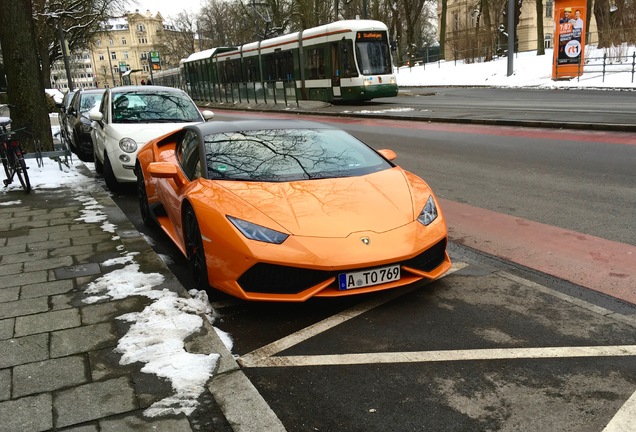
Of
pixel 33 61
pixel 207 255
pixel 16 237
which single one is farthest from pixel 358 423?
pixel 33 61

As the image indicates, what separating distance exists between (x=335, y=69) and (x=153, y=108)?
53.6ft

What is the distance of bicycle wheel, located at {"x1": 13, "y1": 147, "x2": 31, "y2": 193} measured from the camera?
8.61m

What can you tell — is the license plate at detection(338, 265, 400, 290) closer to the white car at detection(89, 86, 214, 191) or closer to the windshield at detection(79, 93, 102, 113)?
the white car at detection(89, 86, 214, 191)

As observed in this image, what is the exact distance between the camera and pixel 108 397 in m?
2.90

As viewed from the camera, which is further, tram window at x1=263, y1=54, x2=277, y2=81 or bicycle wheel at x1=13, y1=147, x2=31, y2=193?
tram window at x1=263, y1=54, x2=277, y2=81

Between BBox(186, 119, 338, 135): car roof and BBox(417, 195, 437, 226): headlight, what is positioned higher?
BBox(186, 119, 338, 135): car roof

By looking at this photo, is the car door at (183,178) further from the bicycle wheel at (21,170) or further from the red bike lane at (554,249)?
the bicycle wheel at (21,170)

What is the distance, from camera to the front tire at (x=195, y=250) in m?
4.26

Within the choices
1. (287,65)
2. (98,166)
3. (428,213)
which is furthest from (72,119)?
(287,65)

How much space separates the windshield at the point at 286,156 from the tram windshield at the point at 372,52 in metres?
19.3

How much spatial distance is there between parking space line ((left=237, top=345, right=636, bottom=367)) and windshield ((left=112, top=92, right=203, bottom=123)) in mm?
6712

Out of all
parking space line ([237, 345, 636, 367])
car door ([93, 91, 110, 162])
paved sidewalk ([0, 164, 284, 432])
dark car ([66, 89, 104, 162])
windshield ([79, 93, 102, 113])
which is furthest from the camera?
windshield ([79, 93, 102, 113])

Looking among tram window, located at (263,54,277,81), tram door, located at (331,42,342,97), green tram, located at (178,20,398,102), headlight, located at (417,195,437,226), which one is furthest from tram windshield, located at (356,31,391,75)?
headlight, located at (417,195,437,226)

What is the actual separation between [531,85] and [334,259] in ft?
93.5
